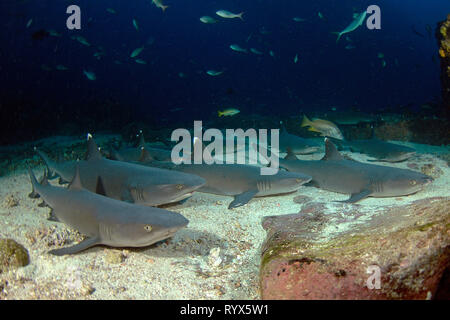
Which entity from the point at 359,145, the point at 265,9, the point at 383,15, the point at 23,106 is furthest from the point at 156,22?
the point at 359,145

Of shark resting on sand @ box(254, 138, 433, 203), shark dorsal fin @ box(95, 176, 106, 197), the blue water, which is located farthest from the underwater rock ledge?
the blue water

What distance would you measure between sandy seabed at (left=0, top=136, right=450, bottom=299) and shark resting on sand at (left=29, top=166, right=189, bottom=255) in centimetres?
17

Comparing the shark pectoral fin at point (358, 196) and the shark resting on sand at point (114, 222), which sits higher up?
the shark resting on sand at point (114, 222)

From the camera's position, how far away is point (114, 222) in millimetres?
2977

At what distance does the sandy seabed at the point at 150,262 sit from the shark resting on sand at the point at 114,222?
0.57 ft

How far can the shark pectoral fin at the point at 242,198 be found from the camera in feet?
16.1

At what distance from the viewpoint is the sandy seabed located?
2.49 meters

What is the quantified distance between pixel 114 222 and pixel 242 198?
8.69ft

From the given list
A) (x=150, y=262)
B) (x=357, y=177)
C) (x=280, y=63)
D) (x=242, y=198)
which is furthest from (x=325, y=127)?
(x=280, y=63)

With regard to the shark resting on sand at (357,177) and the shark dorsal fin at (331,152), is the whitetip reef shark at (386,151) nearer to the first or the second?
the shark resting on sand at (357,177)

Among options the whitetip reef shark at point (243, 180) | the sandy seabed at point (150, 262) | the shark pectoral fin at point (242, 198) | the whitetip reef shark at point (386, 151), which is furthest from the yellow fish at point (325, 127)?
the sandy seabed at point (150, 262)

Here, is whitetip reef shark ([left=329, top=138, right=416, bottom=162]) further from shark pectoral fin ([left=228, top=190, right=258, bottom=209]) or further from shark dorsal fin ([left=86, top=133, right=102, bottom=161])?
shark dorsal fin ([left=86, top=133, right=102, bottom=161])

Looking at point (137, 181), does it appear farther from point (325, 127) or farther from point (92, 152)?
point (325, 127)
